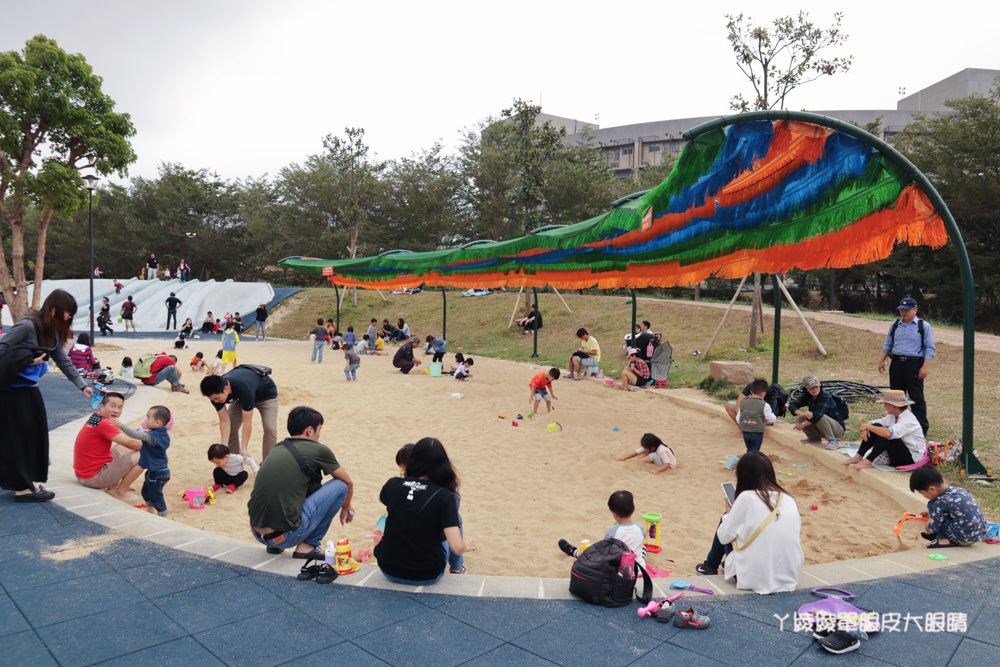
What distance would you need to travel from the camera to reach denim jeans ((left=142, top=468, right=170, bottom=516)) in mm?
5332

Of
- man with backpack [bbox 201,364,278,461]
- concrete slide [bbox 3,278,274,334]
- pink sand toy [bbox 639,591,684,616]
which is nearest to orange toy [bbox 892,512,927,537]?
pink sand toy [bbox 639,591,684,616]

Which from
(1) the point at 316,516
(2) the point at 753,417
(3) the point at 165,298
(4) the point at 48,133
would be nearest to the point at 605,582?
(1) the point at 316,516

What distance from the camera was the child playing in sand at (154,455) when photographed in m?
5.31

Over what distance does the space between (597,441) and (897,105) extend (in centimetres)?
6023

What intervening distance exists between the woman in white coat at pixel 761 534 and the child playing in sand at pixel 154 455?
5.00m

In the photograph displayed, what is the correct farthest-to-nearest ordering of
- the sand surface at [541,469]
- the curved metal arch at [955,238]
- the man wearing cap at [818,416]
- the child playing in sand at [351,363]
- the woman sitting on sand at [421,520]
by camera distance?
the child playing in sand at [351,363]
the man wearing cap at [818,416]
the curved metal arch at [955,238]
the sand surface at [541,469]
the woman sitting on sand at [421,520]

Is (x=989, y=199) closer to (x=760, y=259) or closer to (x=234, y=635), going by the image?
(x=760, y=259)

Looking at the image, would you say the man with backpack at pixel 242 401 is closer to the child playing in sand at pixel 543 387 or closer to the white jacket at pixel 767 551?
the white jacket at pixel 767 551

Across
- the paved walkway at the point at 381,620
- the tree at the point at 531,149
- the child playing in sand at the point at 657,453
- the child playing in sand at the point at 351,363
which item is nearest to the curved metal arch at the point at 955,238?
the paved walkway at the point at 381,620

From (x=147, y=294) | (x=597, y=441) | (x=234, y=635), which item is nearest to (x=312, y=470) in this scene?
(x=234, y=635)

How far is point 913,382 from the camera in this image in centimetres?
708

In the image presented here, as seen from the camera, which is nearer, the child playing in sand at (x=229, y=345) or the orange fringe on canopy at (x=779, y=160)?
the orange fringe on canopy at (x=779, y=160)

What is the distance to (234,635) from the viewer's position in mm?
2887

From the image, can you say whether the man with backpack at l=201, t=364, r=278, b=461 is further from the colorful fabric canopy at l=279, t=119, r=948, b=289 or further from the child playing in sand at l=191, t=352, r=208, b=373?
the child playing in sand at l=191, t=352, r=208, b=373
